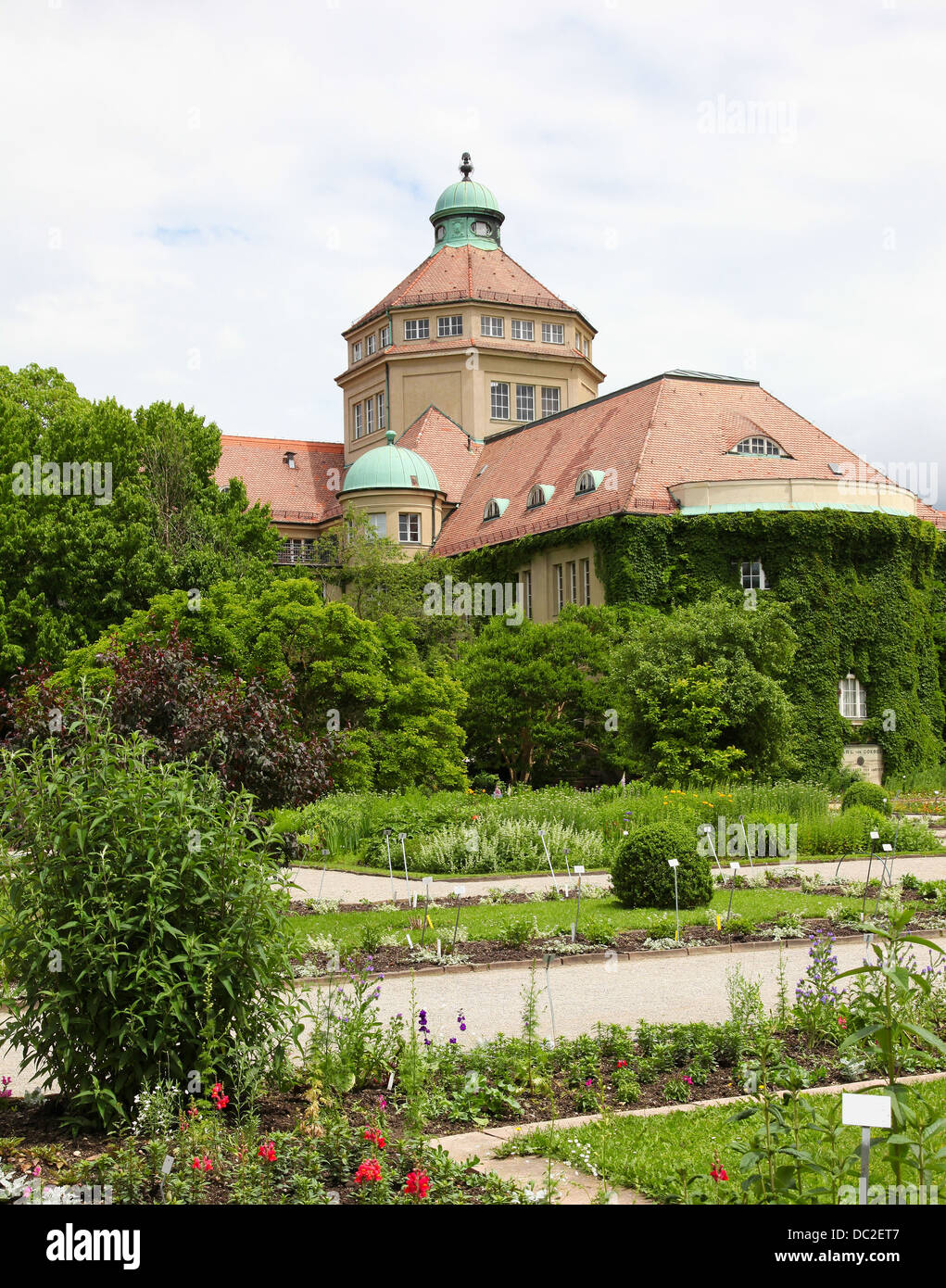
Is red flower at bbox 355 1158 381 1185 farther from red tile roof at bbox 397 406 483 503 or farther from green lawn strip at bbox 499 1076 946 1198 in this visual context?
red tile roof at bbox 397 406 483 503

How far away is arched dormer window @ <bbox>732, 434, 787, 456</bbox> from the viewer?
1578 inches

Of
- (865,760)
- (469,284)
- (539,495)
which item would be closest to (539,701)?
(865,760)

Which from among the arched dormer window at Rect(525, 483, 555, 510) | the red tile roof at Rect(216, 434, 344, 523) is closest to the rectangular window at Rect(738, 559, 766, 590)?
the arched dormer window at Rect(525, 483, 555, 510)

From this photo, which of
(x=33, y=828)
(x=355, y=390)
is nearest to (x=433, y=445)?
(x=355, y=390)

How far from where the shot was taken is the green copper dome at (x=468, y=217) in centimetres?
6269

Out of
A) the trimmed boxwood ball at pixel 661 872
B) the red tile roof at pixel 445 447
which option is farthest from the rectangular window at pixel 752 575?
the trimmed boxwood ball at pixel 661 872

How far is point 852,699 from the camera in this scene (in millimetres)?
38312

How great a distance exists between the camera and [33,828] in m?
5.95

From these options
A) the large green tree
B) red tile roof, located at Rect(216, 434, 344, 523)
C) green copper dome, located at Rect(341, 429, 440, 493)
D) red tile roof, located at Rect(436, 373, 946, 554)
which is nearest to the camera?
the large green tree

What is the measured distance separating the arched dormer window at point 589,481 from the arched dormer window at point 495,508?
540 centimetres

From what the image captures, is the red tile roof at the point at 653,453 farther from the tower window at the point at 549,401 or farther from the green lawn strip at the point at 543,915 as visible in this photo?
the green lawn strip at the point at 543,915

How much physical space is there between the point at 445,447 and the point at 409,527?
6078 millimetres

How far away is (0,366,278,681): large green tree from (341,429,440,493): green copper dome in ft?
41.3
